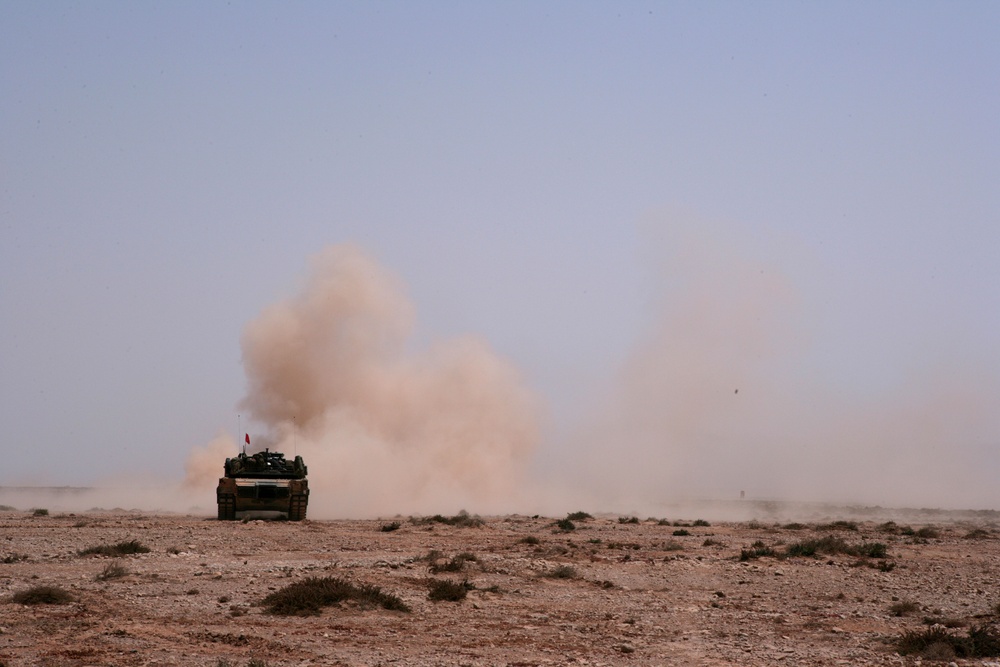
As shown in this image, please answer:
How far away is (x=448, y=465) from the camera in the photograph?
57656mm

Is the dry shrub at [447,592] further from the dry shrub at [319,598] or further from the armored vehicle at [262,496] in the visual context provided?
the armored vehicle at [262,496]

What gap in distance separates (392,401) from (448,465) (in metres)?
4.34

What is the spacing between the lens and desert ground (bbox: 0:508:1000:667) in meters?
13.9

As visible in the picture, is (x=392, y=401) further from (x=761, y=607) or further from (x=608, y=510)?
Result: (x=761, y=607)

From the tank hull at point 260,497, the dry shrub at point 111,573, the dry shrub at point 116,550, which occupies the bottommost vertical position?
the dry shrub at point 111,573

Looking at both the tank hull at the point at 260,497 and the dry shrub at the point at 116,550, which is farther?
the tank hull at the point at 260,497

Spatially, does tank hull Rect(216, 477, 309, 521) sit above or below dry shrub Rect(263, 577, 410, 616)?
above

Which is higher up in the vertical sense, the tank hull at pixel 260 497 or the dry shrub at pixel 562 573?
the tank hull at pixel 260 497

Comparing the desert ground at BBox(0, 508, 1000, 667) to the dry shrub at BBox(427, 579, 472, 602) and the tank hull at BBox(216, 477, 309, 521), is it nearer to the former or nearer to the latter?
the dry shrub at BBox(427, 579, 472, 602)

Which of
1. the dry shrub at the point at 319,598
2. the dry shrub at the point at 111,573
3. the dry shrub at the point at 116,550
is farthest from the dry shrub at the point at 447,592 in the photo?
the dry shrub at the point at 116,550

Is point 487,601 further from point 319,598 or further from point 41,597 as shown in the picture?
point 41,597

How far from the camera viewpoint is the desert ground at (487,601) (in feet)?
45.6

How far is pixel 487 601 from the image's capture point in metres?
18.4

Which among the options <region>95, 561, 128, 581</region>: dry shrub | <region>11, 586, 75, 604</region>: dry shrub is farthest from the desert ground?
<region>11, 586, 75, 604</region>: dry shrub
